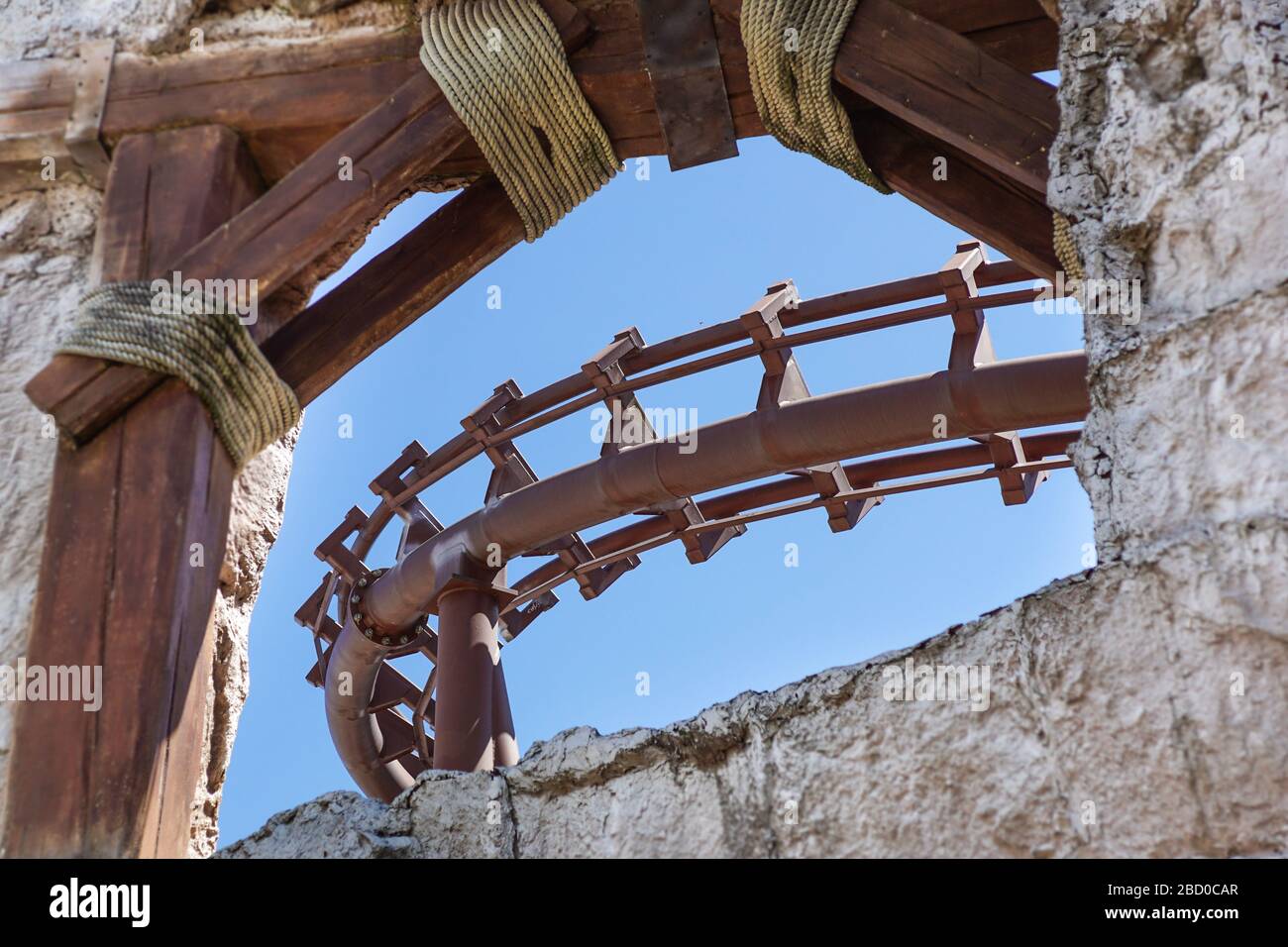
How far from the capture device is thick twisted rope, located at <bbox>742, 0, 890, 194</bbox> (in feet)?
11.0

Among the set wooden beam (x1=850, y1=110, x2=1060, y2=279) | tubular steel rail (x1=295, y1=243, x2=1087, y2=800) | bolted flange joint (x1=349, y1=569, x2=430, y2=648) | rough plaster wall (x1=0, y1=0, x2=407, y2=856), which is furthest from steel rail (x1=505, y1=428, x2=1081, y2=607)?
rough plaster wall (x1=0, y1=0, x2=407, y2=856)

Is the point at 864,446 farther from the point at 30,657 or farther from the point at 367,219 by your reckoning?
the point at 30,657

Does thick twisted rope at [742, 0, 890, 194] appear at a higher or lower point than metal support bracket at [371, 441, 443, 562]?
lower

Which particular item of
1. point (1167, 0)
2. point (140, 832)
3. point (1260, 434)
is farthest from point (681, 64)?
point (140, 832)

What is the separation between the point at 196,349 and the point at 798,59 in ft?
4.67

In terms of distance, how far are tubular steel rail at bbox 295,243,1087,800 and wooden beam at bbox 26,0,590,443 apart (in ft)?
8.80

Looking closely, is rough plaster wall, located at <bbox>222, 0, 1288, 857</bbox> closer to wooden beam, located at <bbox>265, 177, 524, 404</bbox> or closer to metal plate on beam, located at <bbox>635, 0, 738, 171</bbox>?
metal plate on beam, located at <bbox>635, 0, 738, 171</bbox>

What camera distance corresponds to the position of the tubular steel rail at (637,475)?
6004 millimetres

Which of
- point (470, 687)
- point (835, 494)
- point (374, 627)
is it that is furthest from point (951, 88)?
point (374, 627)

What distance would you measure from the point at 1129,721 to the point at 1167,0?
1.23 metres

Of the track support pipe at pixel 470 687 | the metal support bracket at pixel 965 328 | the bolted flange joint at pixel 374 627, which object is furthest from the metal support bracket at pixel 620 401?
the bolted flange joint at pixel 374 627

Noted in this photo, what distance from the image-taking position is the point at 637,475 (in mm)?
6414

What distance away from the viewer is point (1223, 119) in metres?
2.46

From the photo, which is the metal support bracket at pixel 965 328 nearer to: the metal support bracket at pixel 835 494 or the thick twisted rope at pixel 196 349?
the metal support bracket at pixel 835 494
